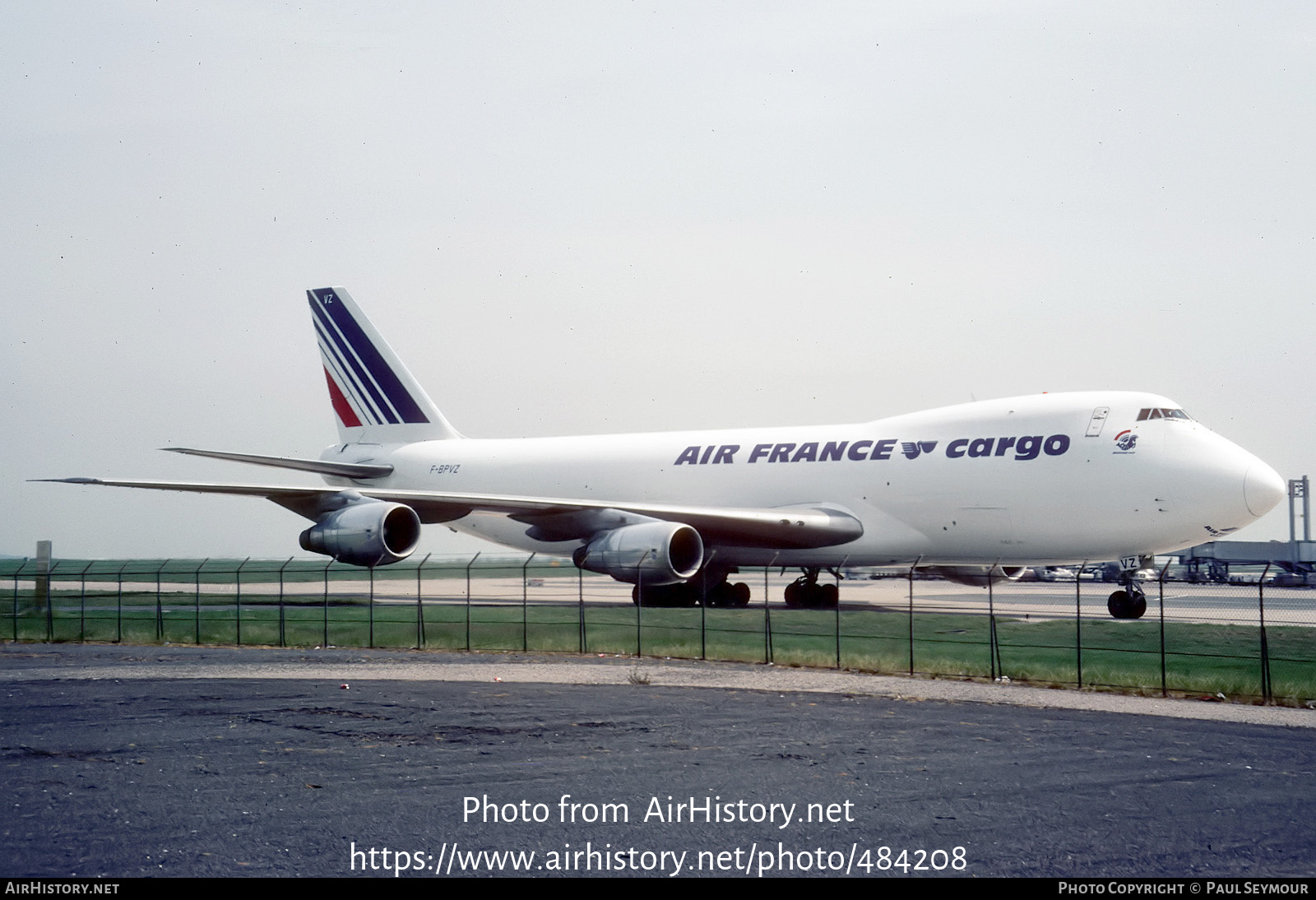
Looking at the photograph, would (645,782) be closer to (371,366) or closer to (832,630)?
(832,630)

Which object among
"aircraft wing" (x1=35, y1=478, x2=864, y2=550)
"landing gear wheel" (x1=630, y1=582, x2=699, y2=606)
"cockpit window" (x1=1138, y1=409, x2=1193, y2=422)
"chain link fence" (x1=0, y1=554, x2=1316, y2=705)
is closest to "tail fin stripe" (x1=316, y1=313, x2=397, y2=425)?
"chain link fence" (x1=0, y1=554, x2=1316, y2=705)

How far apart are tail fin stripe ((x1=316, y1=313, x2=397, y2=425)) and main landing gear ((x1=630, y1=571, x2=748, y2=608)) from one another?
1351 centimetres

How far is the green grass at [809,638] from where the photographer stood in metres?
19.3

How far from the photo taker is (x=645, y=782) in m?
9.94

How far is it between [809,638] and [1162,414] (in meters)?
8.66

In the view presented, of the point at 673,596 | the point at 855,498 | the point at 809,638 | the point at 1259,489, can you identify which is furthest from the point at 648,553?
the point at 1259,489

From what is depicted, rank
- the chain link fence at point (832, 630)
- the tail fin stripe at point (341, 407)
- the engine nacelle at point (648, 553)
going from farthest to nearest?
the tail fin stripe at point (341, 407)
the engine nacelle at point (648, 553)
the chain link fence at point (832, 630)

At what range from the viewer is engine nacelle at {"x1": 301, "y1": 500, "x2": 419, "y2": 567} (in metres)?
28.3

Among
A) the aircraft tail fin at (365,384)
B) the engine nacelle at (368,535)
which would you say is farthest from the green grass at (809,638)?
the aircraft tail fin at (365,384)

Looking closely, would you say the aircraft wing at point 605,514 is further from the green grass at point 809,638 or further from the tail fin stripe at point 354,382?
the tail fin stripe at point 354,382

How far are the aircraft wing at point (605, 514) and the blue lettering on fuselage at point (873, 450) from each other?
131 centimetres

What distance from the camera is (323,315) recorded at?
44.0 meters

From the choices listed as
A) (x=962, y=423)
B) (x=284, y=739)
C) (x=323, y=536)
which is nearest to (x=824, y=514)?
(x=962, y=423)

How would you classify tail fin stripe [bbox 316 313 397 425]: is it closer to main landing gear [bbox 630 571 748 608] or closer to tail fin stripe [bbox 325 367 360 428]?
tail fin stripe [bbox 325 367 360 428]
